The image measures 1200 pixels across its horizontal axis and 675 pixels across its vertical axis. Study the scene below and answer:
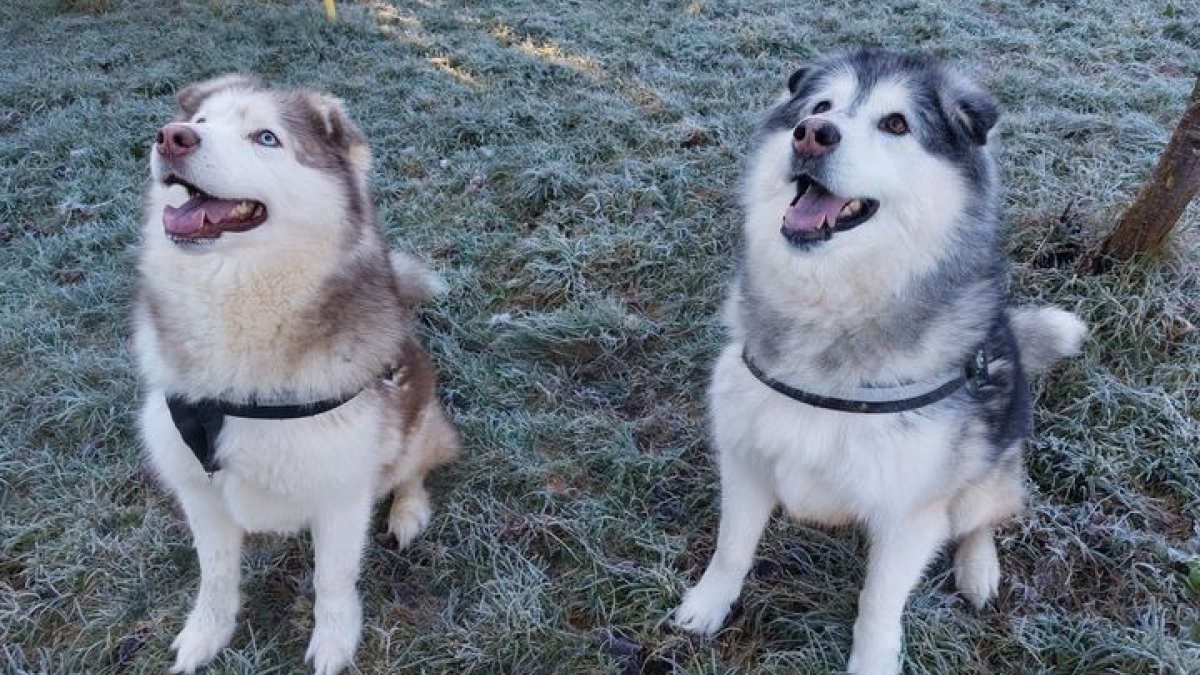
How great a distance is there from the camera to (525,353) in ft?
13.2

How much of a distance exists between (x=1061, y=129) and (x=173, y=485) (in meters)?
5.44

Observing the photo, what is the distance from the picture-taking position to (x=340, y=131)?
2.48m

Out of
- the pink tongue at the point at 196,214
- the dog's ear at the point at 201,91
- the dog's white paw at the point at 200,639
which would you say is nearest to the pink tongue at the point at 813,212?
the pink tongue at the point at 196,214

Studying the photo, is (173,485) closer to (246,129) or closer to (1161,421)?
(246,129)

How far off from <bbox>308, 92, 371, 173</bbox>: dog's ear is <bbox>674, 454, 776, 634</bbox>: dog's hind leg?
1.45 m

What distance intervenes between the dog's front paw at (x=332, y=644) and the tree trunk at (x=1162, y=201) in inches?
141

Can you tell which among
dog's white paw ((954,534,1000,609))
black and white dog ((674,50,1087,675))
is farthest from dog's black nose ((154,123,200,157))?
dog's white paw ((954,534,1000,609))

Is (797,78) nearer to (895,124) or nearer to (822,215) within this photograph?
(895,124)

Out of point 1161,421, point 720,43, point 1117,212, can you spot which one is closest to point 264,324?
point 1161,421

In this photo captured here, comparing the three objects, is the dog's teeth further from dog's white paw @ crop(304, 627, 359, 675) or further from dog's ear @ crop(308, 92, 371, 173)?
dog's white paw @ crop(304, 627, 359, 675)

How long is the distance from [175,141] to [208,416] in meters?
0.72

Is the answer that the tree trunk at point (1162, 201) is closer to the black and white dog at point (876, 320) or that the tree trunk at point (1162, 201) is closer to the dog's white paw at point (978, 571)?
the black and white dog at point (876, 320)

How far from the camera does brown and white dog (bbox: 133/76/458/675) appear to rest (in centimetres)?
215

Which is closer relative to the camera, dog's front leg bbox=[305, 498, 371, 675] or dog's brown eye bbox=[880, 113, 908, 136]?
dog's brown eye bbox=[880, 113, 908, 136]
